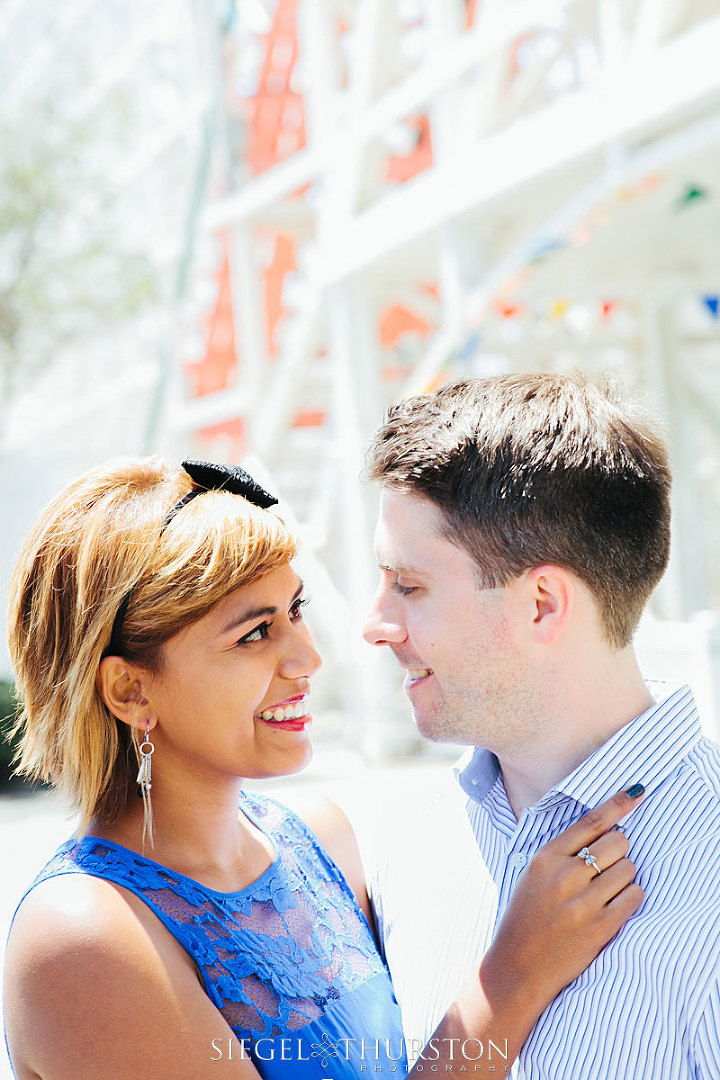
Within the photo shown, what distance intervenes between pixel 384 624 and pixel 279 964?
599 millimetres

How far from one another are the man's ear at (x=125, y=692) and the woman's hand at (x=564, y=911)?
2.36ft

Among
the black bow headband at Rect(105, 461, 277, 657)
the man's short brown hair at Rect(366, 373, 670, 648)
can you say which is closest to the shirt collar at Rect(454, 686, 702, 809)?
the man's short brown hair at Rect(366, 373, 670, 648)

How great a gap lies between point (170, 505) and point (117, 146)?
44.3 feet

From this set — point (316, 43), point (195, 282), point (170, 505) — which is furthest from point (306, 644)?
point (195, 282)

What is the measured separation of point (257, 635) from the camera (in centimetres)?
216

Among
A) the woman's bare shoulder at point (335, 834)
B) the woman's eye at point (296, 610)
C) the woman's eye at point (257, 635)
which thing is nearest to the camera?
the woman's eye at point (257, 635)

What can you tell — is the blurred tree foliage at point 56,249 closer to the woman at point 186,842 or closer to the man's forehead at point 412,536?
the woman at point 186,842

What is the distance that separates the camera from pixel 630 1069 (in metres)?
1.61

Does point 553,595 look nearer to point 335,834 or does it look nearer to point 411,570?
point 411,570

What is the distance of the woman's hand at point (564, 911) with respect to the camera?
67.1 inches

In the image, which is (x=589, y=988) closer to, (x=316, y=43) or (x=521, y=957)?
(x=521, y=957)

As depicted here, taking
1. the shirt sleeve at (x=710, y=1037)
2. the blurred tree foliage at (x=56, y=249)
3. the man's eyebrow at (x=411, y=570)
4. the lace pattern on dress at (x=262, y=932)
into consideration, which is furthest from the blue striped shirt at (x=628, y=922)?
the blurred tree foliage at (x=56, y=249)

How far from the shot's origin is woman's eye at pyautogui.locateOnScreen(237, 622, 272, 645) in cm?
214

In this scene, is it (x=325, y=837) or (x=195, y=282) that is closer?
(x=325, y=837)
